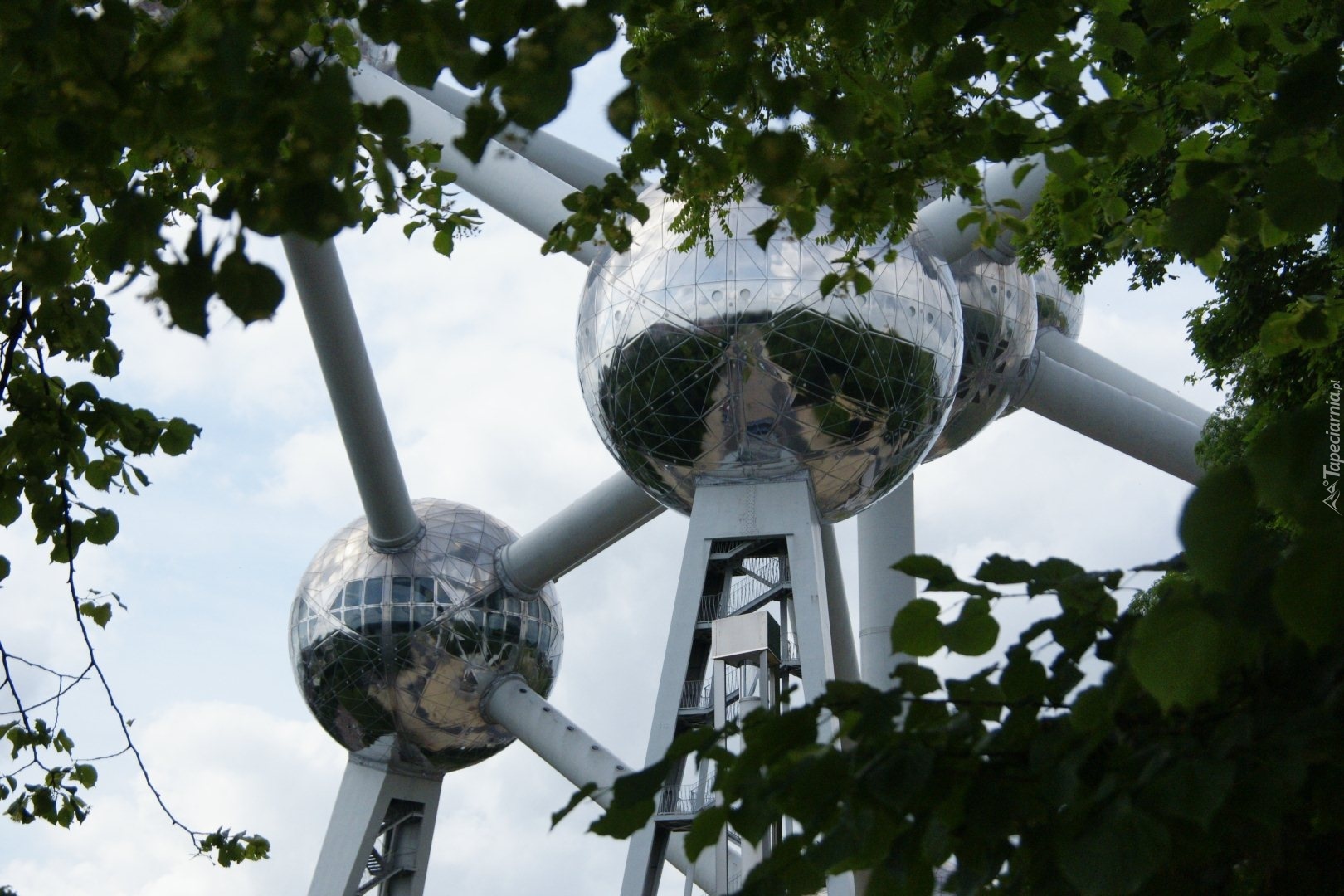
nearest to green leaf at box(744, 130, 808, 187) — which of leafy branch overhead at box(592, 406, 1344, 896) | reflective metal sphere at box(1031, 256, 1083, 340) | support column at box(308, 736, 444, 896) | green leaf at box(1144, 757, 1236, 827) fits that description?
leafy branch overhead at box(592, 406, 1344, 896)

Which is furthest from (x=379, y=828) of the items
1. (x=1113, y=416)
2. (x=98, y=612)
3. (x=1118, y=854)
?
(x=1118, y=854)

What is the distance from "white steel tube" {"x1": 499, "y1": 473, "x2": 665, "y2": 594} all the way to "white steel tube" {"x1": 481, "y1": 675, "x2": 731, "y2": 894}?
1.29 meters

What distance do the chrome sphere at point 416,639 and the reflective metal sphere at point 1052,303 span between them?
23.6 feet

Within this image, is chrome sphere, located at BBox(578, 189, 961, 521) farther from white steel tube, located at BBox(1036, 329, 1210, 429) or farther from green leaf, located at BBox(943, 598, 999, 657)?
green leaf, located at BBox(943, 598, 999, 657)

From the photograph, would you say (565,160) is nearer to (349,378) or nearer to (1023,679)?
(349,378)

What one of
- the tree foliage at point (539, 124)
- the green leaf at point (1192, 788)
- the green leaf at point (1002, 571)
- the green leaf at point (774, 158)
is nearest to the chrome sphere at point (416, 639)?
the tree foliage at point (539, 124)

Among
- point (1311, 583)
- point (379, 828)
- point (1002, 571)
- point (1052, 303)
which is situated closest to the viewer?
point (1311, 583)

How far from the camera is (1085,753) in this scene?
170 cm

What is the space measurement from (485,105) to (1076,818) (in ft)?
4.39

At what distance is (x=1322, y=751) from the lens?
1.63 m

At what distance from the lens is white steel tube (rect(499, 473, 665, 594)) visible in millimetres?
16781

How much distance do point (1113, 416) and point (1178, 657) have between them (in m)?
15.5

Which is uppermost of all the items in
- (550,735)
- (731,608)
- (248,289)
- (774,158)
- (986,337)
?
(986,337)

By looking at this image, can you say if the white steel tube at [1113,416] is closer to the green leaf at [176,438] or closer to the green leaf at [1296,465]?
the green leaf at [176,438]
